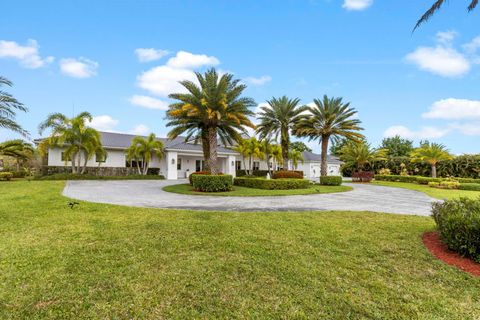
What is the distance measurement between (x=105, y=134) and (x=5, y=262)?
29.9m

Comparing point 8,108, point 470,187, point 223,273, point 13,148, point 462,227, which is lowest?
point 223,273

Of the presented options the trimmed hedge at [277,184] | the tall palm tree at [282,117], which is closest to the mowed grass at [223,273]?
the trimmed hedge at [277,184]

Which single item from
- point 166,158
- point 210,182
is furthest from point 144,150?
point 210,182

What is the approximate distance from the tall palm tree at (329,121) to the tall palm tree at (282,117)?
846mm

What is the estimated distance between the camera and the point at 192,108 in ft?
53.6

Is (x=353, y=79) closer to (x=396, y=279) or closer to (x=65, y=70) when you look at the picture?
(x=396, y=279)

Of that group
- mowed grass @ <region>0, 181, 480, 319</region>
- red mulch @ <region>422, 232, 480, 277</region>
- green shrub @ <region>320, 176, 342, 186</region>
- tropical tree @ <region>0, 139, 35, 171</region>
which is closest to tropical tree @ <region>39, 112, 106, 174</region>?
tropical tree @ <region>0, 139, 35, 171</region>

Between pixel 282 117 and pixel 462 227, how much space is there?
1936cm

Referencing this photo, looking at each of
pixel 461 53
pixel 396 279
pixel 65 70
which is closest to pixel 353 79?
pixel 461 53

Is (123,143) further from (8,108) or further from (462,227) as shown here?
(462,227)

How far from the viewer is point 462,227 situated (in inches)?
181

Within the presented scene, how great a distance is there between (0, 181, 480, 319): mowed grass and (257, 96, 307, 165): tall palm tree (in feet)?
56.7

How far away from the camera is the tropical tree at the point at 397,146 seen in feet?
181

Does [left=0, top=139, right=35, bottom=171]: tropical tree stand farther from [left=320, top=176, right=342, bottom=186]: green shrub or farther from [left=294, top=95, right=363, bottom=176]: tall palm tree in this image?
[left=320, top=176, right=342, bottom=186]: green shrub
